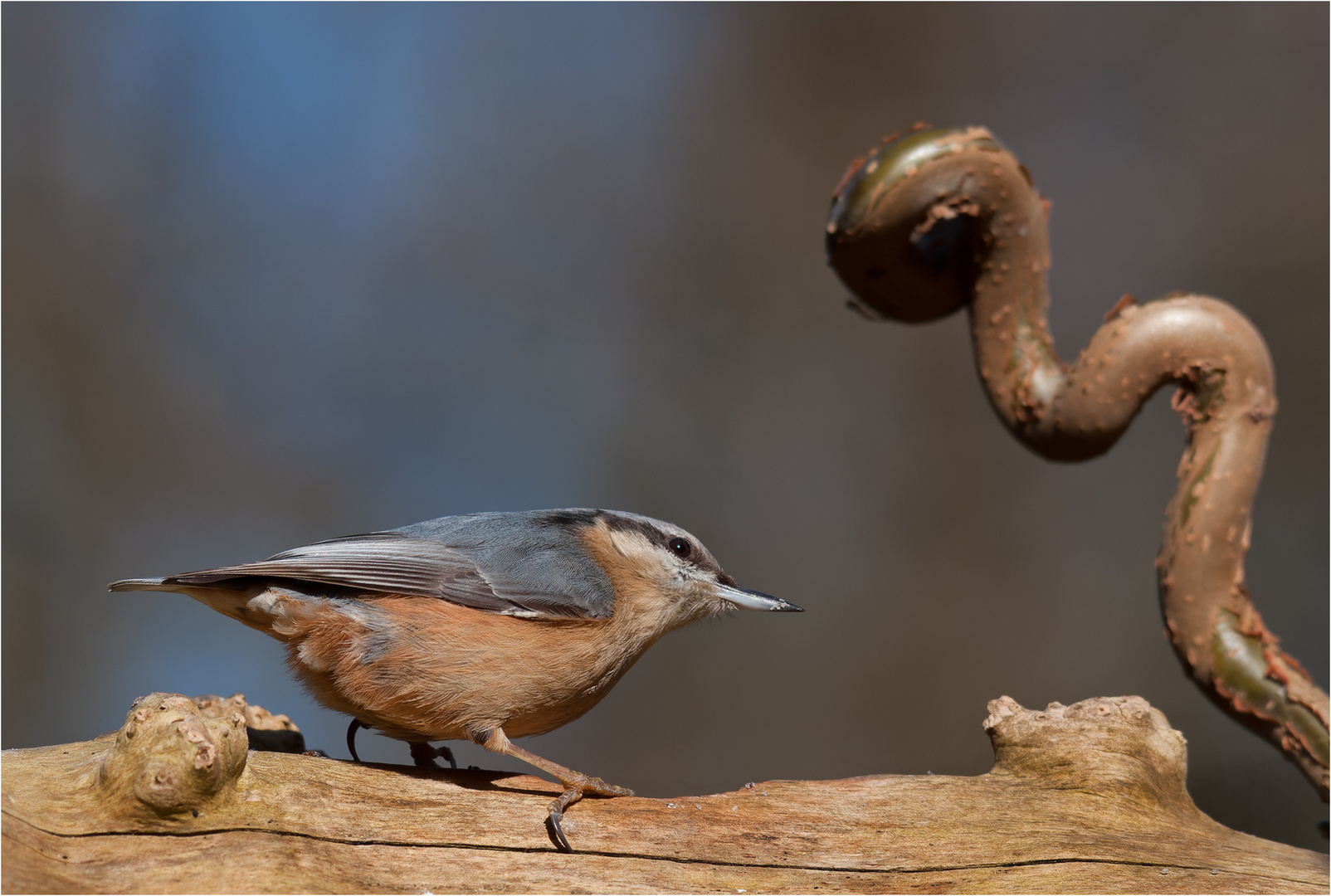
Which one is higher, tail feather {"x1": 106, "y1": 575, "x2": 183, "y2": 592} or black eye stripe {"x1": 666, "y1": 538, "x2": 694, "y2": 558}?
black eye stripe {"x1": 666, "y1": 538, "x2": 694, "y2": 558}

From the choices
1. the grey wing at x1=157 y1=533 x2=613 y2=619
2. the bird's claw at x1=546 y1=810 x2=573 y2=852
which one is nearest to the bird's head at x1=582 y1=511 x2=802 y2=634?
the grey wing at x1=157 y1=533 x2=613 y2=619

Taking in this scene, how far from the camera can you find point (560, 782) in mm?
1751

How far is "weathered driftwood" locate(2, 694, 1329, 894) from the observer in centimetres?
135

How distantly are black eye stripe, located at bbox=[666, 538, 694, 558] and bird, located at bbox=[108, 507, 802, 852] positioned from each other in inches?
5.5

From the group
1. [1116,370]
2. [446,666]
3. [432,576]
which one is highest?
[1116,370]

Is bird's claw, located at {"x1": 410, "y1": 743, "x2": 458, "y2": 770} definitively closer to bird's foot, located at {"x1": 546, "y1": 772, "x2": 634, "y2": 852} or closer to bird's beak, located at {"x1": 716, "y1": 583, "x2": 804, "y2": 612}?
bird's foot, located at {"x1": 546, "y1": 772, "x2": 634, "y2": 852}

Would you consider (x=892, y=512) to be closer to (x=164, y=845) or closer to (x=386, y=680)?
(x=386, y=680)

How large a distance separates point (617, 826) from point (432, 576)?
1.82ft

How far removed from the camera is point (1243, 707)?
164cm

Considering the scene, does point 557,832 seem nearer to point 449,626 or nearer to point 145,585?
point 449,626

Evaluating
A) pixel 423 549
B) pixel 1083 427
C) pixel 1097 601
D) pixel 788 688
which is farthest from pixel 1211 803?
pixel 423 549

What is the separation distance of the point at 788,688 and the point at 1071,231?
2.21m

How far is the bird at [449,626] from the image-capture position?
5.48 ft

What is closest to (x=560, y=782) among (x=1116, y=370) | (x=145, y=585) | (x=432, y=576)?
(x=432, y=576)
